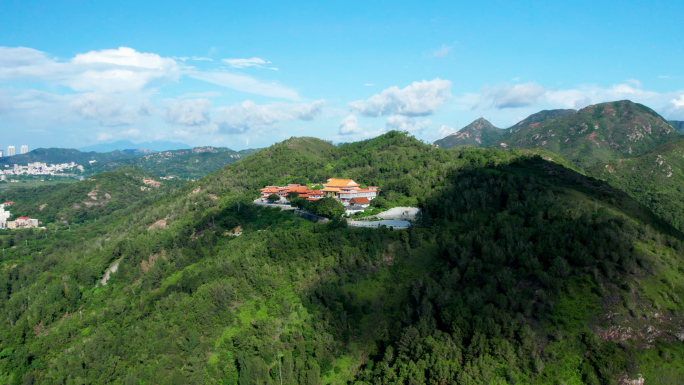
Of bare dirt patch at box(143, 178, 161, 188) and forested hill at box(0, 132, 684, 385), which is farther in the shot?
bare dirt patch at box(143, 178, 161, 188)

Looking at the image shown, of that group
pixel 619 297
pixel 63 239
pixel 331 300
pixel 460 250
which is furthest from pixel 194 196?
pixel 619 297

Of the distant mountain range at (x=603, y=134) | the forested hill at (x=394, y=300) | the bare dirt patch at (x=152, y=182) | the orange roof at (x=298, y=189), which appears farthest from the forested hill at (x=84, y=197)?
the distant mountain range at (x=603, y=134)

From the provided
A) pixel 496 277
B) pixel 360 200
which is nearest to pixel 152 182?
pixel 360 200

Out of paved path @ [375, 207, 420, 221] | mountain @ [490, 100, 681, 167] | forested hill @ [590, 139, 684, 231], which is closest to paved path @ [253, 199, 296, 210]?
paved path @ [375, 207, 420, 221]

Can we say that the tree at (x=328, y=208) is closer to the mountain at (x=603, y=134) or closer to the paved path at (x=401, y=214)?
the paved path at (x=401, y=214)

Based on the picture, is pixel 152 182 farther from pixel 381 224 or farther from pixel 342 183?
pixel 381 224

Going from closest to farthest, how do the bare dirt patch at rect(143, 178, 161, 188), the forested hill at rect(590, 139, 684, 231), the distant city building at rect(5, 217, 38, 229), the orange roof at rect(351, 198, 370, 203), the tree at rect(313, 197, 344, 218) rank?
the tree at rect(313, 197, 344, 218) < the orange roof at rect(351, 198, 370, 203) < the forested hill at rect(590, 139, 684, 231) < the distant city building at rect(5, 217, 38, 229) < the bare dirt patch at rect(143, 178, 161, 188)

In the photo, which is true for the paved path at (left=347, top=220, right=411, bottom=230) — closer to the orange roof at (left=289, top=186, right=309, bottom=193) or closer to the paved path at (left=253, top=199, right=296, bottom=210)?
the paved path at (left=253, top=199, right=296, bottom=210)

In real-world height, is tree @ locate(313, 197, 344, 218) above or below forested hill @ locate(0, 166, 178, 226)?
above

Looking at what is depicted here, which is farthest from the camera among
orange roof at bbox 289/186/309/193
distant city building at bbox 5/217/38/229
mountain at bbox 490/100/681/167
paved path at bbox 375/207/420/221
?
mountain at bbox 490/100/681/167
